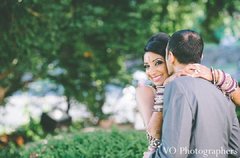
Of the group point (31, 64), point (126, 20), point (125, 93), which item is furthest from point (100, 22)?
point (125, 93)

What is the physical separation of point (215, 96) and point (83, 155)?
2.83 meters

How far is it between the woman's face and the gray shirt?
602 mm

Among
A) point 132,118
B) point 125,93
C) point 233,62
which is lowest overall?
point 132,118

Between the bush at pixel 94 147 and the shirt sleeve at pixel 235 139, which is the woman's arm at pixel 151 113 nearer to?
→ the shirt sleeve at pixel 235 139

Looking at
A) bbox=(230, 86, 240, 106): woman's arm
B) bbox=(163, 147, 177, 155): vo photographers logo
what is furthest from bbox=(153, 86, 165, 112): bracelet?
bbox=(230, 86, 240, 106): woman's arm

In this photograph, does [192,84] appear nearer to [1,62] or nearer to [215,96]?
[215,96]

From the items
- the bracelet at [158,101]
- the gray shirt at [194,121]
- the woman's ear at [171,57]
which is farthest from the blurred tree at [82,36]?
the gray shirt at [194,121]

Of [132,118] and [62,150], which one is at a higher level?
[62,150]

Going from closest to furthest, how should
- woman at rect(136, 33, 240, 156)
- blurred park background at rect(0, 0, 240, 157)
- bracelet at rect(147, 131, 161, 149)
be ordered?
woman at rect(136, 33, 240, 156)
bracelet at rect(147, 131, 161, 149)
blurred park background at rect(0, 0, 240, 157)

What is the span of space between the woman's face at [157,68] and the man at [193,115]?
383 mm

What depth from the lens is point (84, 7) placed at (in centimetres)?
888

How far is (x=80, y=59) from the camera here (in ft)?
Result: 33.4

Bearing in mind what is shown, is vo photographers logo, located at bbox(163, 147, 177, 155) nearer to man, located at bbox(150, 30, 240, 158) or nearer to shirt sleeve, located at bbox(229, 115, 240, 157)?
man, located at bbox(150, 30, 240, 158)

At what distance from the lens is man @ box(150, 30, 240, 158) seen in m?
2.82
